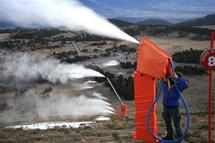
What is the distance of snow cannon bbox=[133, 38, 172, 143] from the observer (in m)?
12.7

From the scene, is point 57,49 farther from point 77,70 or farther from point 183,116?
point 183,116

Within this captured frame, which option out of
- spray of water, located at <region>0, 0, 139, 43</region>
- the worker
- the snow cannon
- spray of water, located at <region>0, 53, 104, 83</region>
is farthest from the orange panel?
spray of water, located at <region>0, 53, 104, 83</region>

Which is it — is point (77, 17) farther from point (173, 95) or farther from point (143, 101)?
point (173, 95)

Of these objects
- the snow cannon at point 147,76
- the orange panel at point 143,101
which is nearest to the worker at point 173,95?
the snow cannon at point 147,76

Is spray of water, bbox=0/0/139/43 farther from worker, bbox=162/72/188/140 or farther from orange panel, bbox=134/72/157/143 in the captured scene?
worker, bbox=162/72/188/140

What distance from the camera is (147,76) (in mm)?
13133

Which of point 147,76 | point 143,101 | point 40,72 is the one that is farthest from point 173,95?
point 40,72

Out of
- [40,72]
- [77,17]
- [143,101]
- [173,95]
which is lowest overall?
[40,72]

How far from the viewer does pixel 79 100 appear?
2895 cm

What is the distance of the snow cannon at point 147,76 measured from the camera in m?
12.7

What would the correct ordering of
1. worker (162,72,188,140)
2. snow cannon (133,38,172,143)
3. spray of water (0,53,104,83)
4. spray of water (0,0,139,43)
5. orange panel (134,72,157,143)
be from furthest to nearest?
1. spray of water (0,53,104,83)
2. spray of water (0,0,139,43)
3. orange panel (134,72,157,143)
4. snow cannon (133,38,172,143)
5. worker (162,72,188,140)

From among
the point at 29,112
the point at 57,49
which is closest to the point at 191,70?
the point at 29,112

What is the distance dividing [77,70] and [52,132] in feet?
77.0

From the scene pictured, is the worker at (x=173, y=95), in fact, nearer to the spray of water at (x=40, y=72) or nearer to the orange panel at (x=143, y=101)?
the orange panel at (x=143, y=101)
